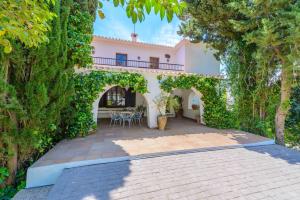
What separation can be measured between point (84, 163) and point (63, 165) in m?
0.54

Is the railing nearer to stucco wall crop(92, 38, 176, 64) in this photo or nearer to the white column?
stucco wall crop(92, 38, 176, 64)

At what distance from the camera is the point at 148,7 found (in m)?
1.69

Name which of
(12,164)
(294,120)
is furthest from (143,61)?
(12,164)

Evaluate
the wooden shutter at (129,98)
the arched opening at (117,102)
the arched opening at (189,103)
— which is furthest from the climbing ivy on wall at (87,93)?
the arched opening at (189,103)

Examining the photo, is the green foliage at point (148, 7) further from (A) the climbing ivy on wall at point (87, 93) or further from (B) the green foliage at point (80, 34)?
(A) the climbing ivy on wall at point (87, 93)

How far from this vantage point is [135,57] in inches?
605

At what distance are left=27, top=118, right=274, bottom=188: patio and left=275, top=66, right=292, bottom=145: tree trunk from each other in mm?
2245

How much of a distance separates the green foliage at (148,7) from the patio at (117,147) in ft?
14.1

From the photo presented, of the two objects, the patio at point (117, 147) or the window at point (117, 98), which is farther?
the window at point (117, 98)

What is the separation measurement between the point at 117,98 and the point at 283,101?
10854 millimetres

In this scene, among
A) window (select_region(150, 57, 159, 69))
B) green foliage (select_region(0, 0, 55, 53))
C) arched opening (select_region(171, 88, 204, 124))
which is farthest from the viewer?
window (select_region(150, 57, 159, 69))

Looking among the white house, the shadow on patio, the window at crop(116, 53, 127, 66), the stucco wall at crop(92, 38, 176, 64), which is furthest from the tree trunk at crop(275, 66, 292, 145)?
the window at crop(116, 53, 127, 66)

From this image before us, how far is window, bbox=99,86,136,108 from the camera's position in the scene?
13.2 meters

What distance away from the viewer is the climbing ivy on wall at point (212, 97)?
9438mm
